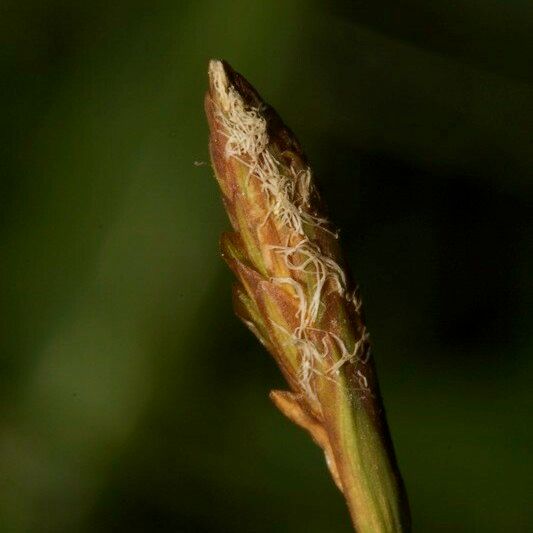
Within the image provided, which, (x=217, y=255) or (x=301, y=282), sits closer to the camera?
(x=301, y=282)

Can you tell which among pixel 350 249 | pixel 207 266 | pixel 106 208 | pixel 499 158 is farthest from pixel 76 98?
pixel 499 158

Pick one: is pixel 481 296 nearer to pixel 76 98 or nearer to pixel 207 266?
pixel 207 266

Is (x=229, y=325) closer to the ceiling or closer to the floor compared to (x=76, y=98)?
closer to the floor

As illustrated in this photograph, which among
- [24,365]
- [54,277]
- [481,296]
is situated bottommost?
[24,365]

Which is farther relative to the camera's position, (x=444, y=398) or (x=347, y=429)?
(x=444, y=398)

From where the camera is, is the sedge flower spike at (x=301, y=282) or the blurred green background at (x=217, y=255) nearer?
the sedge flower spike at (x=301, y=282)
